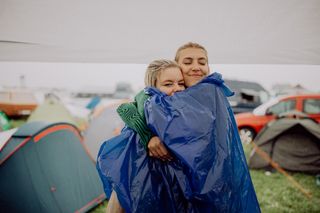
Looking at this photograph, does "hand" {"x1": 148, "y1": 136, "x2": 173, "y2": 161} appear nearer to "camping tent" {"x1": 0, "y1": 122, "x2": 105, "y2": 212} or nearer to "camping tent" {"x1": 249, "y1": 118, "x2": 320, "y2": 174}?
"camping tent" {"x1": 0, "y1": 122, "x2": 105, "y2": 212}

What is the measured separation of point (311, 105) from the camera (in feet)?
22.4

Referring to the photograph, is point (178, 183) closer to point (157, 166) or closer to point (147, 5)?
point (157, 166)

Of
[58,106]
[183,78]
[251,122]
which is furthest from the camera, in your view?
[58,106]

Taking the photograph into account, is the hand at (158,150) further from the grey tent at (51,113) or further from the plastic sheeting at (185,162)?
the grey tent at (51,113)

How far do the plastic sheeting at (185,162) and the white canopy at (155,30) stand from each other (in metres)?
0.63

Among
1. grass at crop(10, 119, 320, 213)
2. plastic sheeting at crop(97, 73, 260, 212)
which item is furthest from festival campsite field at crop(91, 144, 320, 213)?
plastic sheeting at crop(97, 73, 260, 212)

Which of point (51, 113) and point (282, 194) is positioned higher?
point (51, 113)

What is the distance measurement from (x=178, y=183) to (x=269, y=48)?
132cm

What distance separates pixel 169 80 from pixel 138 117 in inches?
12.3

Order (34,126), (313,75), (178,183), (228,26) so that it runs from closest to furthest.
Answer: (178,183) < (228,26) < (313,75) < (34,126)

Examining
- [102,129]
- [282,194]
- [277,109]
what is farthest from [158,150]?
[277,109]

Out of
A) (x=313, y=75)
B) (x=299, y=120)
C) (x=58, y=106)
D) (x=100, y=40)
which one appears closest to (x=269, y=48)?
(x=313, y=75)

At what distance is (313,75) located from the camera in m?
2.24

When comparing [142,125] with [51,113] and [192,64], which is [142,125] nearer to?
[192,64]
